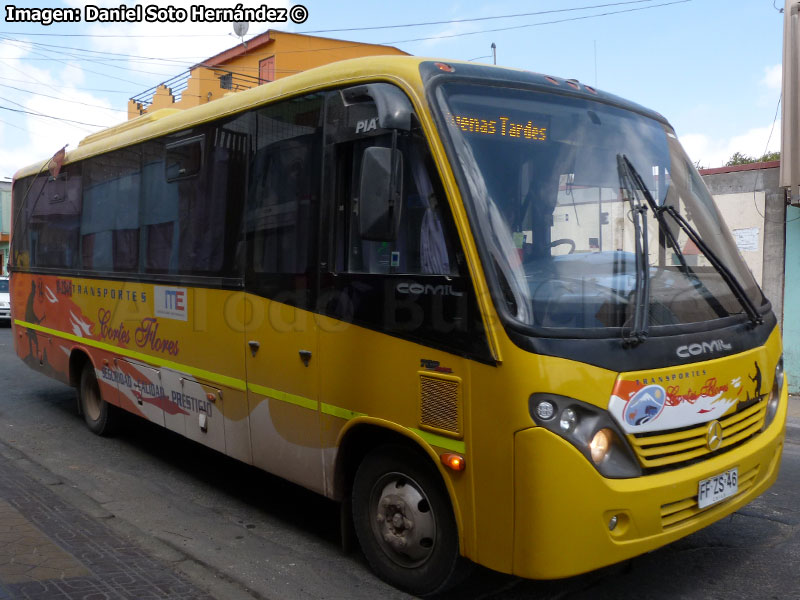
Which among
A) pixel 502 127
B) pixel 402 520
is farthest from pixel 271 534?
pixel 502 127

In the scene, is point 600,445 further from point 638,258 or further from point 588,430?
point 638,258

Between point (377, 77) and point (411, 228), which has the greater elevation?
point (377, 77)

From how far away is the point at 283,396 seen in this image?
4.92 metres

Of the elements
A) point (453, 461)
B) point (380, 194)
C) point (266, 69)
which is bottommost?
point (453, 461)

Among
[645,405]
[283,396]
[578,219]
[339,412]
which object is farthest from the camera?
[283,396]

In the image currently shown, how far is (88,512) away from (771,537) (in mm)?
4557

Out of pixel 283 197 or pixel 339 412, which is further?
pixel 283 197

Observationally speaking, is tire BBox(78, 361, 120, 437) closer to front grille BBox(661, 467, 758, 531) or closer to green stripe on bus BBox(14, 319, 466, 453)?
green stripe on bus BBox(14, 319, 466, 453)

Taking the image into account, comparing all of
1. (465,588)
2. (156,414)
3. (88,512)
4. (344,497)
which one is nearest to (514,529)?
(465,588)

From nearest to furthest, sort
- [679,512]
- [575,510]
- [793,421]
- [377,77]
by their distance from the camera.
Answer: [575,510]
[679,512]
[377,77]
[793,421]

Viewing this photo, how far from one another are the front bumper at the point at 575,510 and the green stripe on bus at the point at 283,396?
1619 mm

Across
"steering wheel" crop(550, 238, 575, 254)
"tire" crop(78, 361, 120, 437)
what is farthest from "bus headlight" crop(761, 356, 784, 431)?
"tire" crop(78, 361, 120, 437)

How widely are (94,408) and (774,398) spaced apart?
6537mm

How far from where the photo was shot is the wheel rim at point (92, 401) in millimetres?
8211
